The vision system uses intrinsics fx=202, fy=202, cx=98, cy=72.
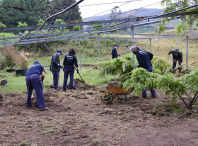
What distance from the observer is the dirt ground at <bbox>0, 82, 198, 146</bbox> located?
421 centimetres

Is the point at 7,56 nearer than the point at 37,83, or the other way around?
the point at 37,83

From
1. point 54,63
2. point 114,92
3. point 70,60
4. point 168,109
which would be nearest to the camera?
point 168,109

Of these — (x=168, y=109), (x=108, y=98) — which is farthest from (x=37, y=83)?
(x=168, y=109)

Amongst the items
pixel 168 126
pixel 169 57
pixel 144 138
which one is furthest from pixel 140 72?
pixel 169 57

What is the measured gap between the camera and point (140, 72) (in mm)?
6027

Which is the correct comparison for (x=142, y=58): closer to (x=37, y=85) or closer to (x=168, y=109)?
(x=168, y=109)

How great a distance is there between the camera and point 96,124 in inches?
204

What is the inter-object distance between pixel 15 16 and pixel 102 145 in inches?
1733

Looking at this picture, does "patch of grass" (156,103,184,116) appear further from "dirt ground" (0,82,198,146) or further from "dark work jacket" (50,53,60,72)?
"dark work jacket" (50,53,60,72)

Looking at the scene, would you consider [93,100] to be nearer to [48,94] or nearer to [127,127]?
[48,94]

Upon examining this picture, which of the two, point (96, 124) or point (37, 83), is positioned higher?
point (37, 83)

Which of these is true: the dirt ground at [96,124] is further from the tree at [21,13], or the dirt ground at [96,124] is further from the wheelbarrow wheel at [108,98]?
the tree at [21,13]

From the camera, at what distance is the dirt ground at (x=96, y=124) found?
4.21 meters

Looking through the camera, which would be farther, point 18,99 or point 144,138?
point 18,99
